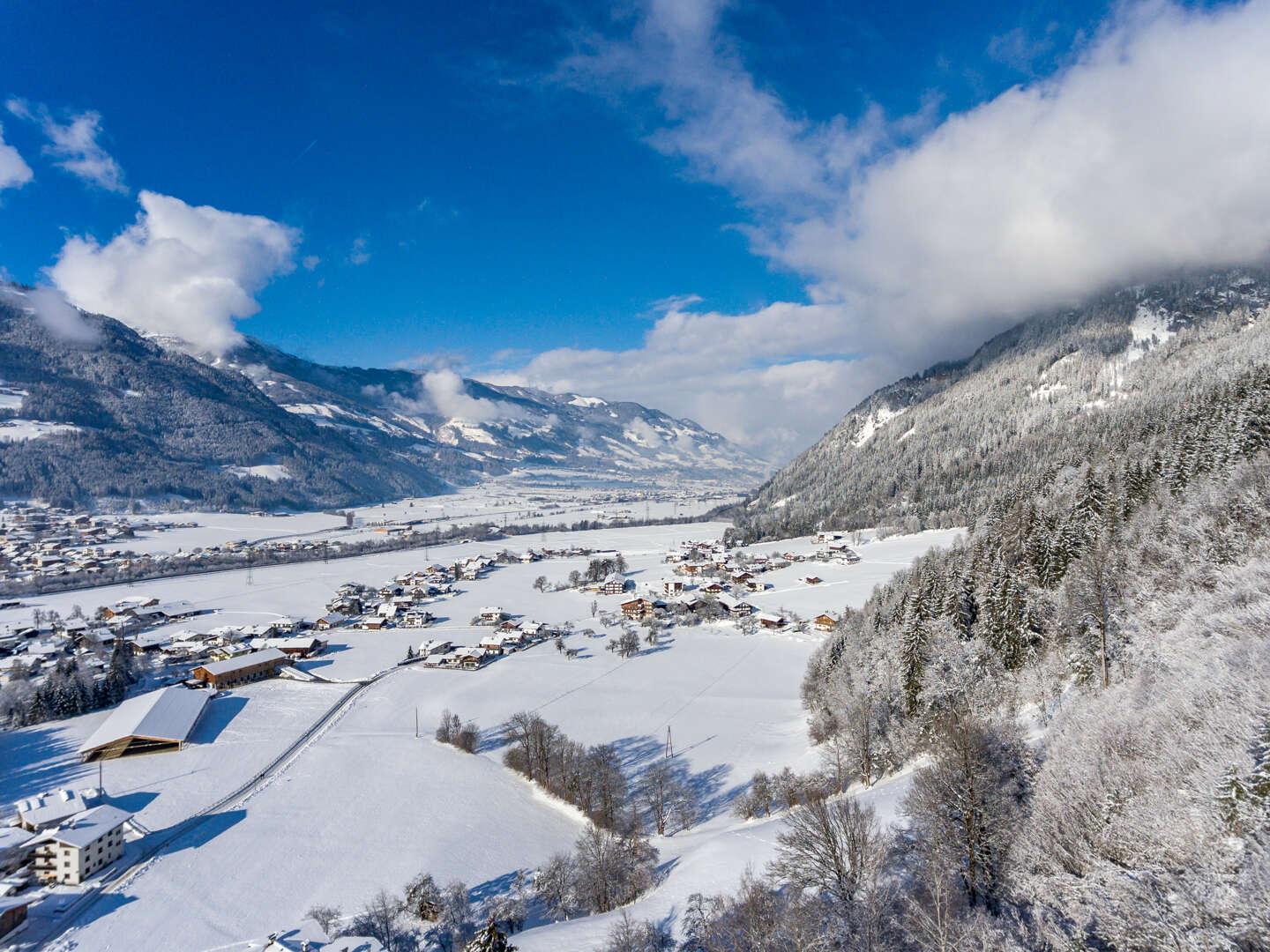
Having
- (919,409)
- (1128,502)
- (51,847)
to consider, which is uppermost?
(919,409)

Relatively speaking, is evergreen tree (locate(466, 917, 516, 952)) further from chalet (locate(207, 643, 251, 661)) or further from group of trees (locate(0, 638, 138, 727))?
chalet (locate(207, 643, 251, 661))

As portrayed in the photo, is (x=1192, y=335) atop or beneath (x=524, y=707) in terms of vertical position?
atop

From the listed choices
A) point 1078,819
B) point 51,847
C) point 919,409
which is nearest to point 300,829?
point 51,847

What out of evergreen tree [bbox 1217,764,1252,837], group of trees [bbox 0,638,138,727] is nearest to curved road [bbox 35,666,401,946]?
group of trees [bbox 0,638,138,727]

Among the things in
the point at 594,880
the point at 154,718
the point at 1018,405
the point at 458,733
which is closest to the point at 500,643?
the point at 458,733

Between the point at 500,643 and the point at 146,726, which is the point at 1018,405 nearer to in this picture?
the point at 500,643

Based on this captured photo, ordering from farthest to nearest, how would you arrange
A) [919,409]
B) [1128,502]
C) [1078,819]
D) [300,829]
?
1. [919,409]
2. [1128,502]
3. [300,829]
4. [1078,819]

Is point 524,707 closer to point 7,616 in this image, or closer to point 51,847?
point 51,847
